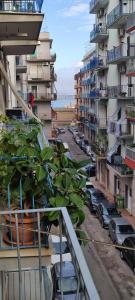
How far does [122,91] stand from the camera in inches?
1117

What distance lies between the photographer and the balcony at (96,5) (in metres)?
32.5

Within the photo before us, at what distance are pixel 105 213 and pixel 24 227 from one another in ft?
62.2

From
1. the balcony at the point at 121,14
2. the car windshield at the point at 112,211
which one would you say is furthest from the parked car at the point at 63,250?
the balcony at the point at 121,14

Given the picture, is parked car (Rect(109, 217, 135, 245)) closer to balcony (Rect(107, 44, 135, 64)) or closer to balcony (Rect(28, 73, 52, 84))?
balcony (Rect(107, 44, 135, 64))

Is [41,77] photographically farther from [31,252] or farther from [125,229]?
[31,252]

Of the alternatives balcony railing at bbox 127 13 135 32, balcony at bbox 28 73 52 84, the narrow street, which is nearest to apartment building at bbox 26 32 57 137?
balcony at bbox 28 73 52 84

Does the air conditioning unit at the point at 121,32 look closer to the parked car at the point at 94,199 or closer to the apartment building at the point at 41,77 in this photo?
the parked car at the point at 94,199

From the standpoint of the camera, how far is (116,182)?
31047 millimetres

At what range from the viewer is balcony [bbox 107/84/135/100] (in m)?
26.3

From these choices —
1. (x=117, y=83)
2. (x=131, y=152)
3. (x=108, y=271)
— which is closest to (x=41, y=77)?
(x=117, y=83)

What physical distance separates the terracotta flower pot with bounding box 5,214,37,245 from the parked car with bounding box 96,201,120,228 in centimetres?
1791

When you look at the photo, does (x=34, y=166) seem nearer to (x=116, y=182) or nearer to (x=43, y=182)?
(x=43, y=182)

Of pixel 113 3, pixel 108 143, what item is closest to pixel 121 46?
pixel 113 3

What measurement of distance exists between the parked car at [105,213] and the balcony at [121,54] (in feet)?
31.5
